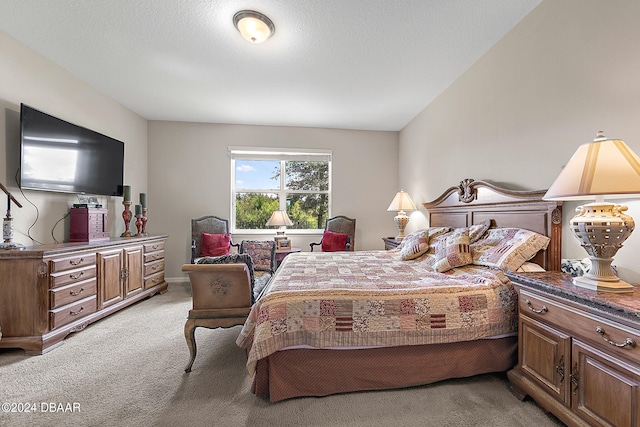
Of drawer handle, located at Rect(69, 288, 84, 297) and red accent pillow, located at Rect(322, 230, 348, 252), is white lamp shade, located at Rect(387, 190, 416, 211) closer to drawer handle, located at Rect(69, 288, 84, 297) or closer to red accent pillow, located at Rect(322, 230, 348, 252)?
red accent pillow, located at Rect(322, 230, 348, 252)

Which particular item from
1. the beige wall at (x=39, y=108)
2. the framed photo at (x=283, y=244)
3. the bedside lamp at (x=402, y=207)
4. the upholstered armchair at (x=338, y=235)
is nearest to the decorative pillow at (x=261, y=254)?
the framed photo at (x=283, y=244)

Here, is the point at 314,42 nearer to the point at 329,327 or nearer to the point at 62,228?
the point at 329,327

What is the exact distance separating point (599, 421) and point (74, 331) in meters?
3.82

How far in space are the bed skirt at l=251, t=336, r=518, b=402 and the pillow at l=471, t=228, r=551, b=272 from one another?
514 millimetres

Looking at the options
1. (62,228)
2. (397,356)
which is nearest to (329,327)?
(397,356)

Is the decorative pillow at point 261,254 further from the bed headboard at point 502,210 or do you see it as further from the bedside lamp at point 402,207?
the bed headboard at point 502,210

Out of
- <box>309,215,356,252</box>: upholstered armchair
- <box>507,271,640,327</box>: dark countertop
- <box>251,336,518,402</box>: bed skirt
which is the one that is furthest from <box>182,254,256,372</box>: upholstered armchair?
<box>309,215,356,252</box>: upholstered armchair

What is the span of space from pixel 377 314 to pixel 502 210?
1.55m

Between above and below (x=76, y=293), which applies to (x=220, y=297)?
above

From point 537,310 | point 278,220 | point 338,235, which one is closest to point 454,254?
point 537,310

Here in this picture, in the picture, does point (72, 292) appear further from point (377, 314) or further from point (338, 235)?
point (338, 235)

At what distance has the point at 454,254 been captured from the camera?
7.14 feet

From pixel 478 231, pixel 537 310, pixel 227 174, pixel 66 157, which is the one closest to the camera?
pixel 537 310

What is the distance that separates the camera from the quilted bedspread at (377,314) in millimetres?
1588
